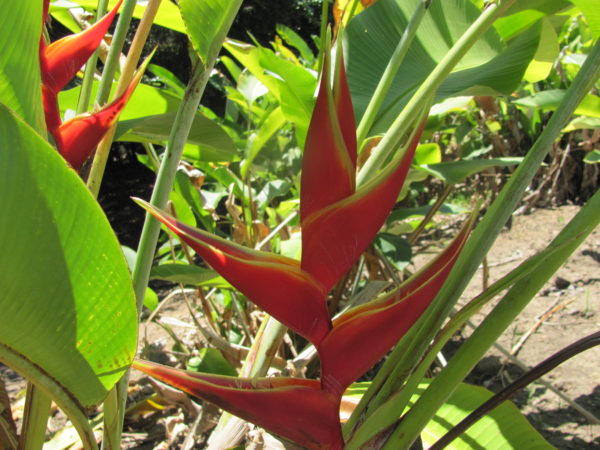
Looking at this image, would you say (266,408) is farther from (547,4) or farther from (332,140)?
(547,4)

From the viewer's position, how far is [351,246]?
409 millimetres

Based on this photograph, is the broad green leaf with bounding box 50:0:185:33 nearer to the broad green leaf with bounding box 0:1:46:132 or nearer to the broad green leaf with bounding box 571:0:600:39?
the broad green leaf with bounding box 0:1:46:132

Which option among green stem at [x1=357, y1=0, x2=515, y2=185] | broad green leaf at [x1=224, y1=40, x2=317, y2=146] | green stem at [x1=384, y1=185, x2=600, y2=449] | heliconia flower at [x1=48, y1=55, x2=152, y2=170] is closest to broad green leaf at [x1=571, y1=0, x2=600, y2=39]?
green stem at [x1=357, y1=0, x2=515, y2=185]

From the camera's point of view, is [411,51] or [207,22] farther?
[411,51]

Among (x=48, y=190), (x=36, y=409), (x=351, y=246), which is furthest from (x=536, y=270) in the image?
(x=36, y=409)

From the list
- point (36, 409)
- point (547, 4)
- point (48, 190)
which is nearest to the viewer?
point (48, 190)

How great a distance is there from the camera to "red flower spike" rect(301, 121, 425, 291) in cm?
39

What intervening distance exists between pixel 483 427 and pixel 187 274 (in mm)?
493

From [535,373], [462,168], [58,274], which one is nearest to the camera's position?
[58,274]

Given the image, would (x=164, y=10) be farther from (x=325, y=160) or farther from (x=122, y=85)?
(x=325, y=160)

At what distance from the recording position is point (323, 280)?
1.39 feet

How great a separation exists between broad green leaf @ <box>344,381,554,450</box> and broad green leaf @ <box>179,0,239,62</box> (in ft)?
1.33

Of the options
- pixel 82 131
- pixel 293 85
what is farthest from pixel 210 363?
pixel 82 131

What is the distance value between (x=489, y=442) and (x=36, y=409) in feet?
1.59
